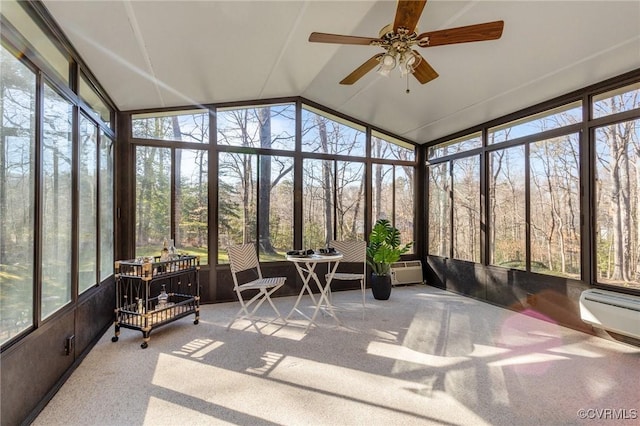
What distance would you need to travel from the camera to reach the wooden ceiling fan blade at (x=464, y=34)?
2145 mm

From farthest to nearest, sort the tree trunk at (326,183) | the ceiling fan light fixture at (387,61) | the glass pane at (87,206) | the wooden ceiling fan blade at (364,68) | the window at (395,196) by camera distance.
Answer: the window at (395,196), the tree trunk at (326,183), the glass pane at (87,206), the wooden ceiling fan blade at (364,68), the ceiling fan light fixture at (387,61)

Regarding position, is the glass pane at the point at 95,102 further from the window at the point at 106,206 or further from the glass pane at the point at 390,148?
the glass pane at the point at 390,148

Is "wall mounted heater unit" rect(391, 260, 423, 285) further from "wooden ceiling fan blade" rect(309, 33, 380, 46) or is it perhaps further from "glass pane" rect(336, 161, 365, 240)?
"wooden ceiling fan blade" rect(309, 33, 380, 46)

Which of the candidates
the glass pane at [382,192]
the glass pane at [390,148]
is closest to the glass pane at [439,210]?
the glass pane at [390,148]

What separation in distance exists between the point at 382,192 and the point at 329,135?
138 centimetres

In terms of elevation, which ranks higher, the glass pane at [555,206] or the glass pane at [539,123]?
the glass pane at [539,123]

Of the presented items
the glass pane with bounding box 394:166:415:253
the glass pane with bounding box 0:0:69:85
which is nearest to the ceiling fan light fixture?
the glass pane with bounding box 0:0:69:85

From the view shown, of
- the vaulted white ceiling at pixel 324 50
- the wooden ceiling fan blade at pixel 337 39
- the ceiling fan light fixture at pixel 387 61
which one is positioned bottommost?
the ceiling fan light fixture at pixel 387 61

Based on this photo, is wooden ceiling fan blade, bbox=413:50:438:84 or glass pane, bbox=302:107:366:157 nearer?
wooden ceiling fan blade, bbox=413:50:438:84

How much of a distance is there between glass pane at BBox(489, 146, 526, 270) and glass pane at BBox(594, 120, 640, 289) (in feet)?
2.90

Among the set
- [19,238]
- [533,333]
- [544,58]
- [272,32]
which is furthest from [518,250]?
[19,238]

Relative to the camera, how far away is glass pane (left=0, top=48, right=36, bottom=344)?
171cm

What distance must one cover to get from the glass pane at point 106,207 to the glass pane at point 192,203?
0.76m

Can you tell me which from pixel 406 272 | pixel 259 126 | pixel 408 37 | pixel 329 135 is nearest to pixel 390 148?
pixel 329 135
